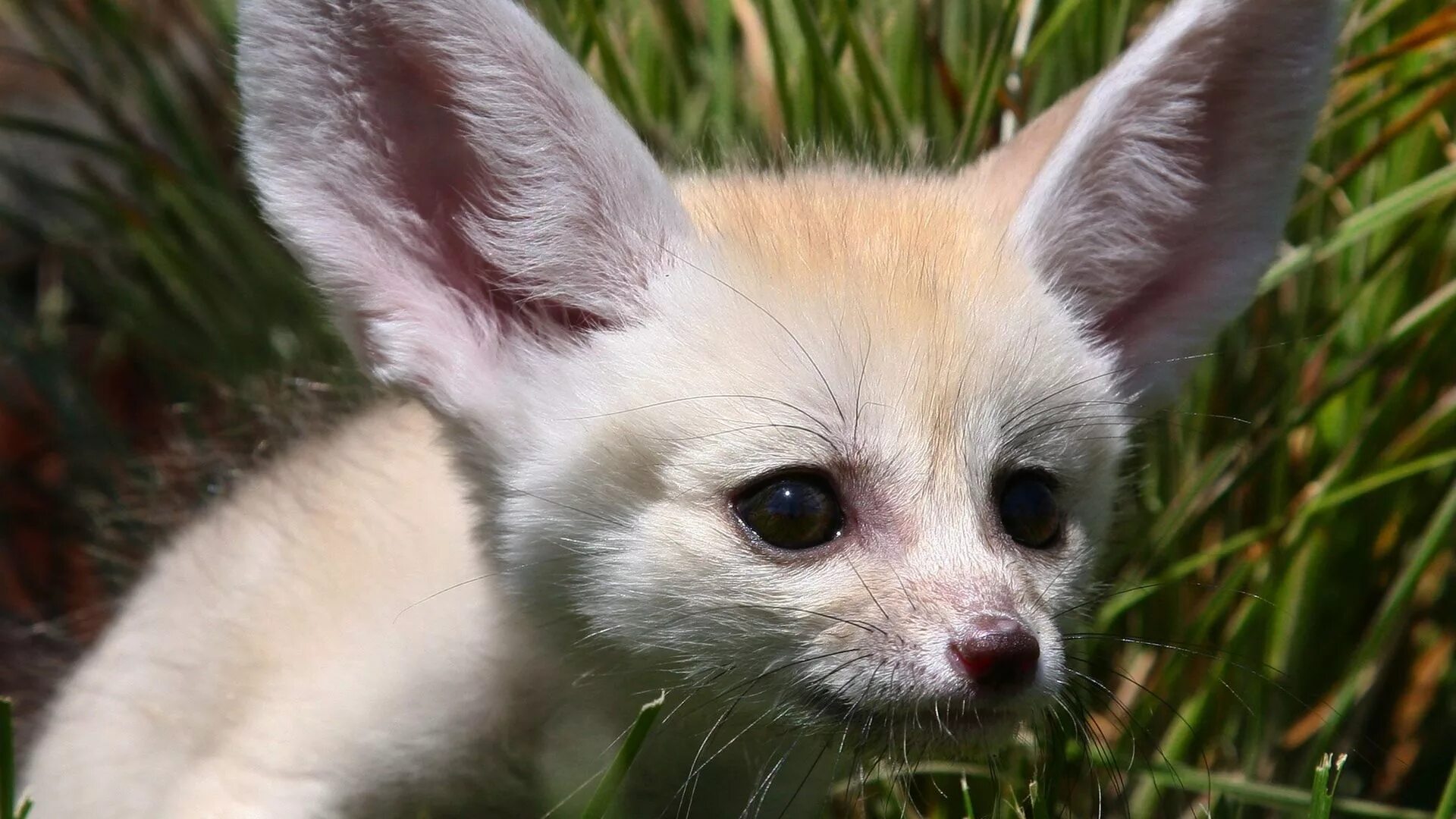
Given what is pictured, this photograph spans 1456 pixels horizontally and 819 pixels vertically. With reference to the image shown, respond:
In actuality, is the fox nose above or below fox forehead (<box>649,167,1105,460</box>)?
below

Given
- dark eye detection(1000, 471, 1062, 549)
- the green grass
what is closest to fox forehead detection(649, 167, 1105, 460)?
dark eye detection(1000, 471, 1062, 549)

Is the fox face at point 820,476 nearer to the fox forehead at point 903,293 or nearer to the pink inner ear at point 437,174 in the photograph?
the fox forehead at point 903,293

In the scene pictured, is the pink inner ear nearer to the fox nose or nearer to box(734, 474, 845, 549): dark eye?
box(734, 474, 845, 549): dark eye

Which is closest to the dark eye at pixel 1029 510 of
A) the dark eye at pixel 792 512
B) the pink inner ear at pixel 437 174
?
the dark eye at pixel 792 512

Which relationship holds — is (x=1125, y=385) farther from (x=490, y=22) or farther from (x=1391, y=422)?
(x=490, y=22)

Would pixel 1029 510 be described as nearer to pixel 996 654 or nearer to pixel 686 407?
pixel 996 654

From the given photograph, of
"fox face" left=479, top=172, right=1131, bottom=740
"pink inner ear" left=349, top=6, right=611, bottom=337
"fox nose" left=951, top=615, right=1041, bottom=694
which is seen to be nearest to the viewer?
"fox nose" left=951, top=615, right=1041, bottom=694
